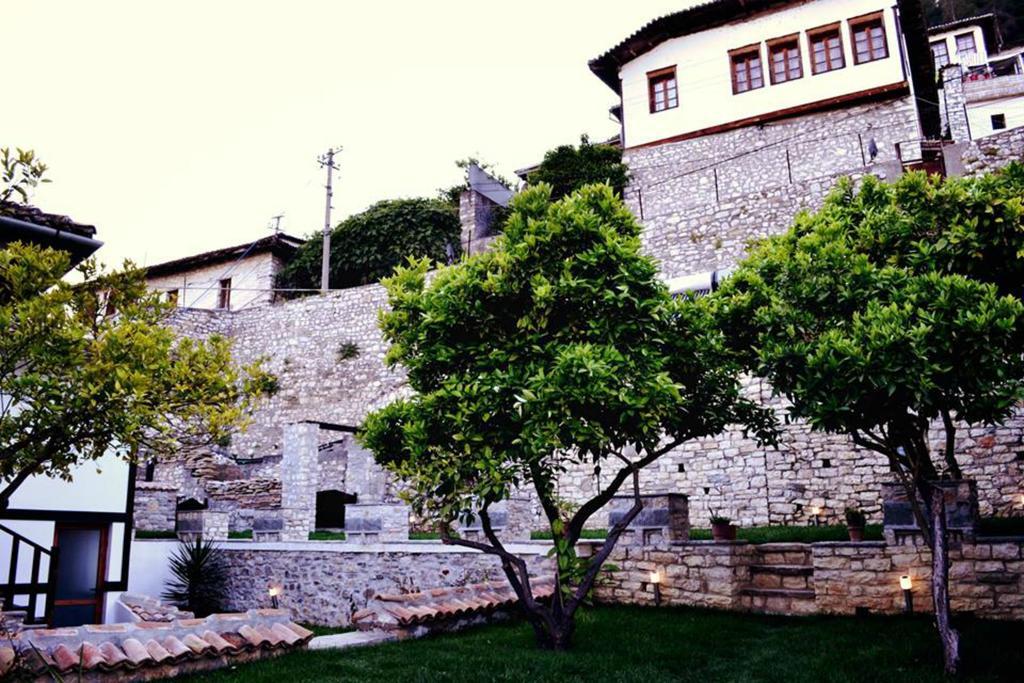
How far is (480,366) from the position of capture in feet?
26.9

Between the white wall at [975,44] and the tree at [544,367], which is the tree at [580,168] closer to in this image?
the tree at [544,367]

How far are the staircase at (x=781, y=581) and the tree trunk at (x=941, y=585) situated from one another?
2.96 meters

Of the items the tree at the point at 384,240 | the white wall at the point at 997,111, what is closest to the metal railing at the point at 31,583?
the tree at the point at 384,240

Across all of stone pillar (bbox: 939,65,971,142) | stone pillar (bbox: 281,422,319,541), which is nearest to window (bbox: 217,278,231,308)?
stone pillar (bbox: 281,422,319,541)

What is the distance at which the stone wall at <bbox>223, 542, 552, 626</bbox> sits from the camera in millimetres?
13039

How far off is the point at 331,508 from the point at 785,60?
20.0 meters

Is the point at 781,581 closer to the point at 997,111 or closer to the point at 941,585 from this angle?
the point at 941,585

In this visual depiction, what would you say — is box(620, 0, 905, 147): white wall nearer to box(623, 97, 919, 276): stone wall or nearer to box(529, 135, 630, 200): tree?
box(623, 97, 919, 276): stone wall

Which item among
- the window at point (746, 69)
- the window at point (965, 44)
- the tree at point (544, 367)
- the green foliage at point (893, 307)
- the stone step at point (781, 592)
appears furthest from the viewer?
the window at point (965, 44)

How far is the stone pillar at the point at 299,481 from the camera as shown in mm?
18236

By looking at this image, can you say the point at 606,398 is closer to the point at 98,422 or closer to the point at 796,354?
the point at 796,354

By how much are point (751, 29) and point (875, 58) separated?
4.08 metres

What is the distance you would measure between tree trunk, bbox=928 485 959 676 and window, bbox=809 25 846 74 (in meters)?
20.2

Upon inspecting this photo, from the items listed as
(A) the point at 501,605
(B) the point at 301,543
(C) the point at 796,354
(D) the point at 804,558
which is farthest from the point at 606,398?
(B) the point at 301,543
